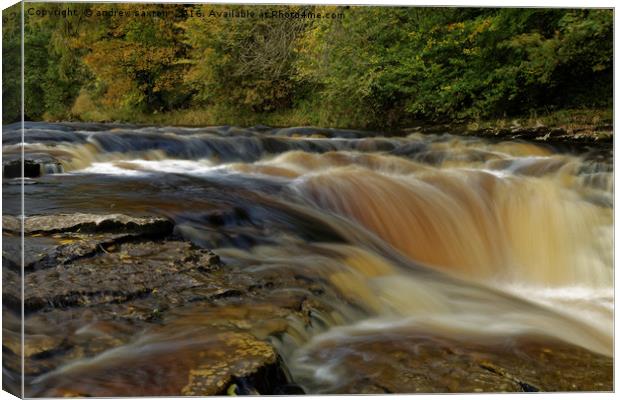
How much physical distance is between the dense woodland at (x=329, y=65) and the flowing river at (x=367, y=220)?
0.44ft

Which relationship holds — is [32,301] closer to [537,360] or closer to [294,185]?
[294,185]

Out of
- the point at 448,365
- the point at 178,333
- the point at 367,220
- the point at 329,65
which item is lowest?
the point at 448,365

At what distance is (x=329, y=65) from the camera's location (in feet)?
13.5

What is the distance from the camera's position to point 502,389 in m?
3.66

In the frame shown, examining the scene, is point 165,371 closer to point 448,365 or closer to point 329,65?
point 448,365

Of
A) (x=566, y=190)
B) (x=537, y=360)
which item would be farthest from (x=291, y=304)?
(x=566, y=190)

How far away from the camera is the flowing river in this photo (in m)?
3.74

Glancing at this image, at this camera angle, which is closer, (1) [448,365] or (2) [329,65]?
(1) [448,365]

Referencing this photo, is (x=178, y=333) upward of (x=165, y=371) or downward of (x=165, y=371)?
upward

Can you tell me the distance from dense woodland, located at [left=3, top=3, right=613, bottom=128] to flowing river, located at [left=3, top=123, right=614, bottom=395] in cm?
13

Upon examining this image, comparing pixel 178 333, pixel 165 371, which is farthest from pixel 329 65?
pixel 165 371

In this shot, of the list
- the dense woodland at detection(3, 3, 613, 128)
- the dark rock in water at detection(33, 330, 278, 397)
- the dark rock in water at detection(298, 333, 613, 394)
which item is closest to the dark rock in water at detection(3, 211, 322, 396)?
the dark rock in water at detection(33, 330, 278, 397)

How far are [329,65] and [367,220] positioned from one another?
88cm

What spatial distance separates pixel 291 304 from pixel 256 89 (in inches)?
46.6
